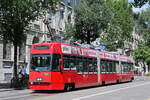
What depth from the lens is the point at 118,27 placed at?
131 ft

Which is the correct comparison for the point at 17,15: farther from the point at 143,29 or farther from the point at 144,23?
the point at 143,29

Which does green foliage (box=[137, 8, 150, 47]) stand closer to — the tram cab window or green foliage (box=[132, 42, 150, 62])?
green foliage (box=[132, 42, 150, 62])

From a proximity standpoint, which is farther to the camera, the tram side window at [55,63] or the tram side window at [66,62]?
the tram side window at [66,62]

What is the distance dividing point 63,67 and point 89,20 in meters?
16.7

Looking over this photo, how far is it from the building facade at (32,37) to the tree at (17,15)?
49.0 inches

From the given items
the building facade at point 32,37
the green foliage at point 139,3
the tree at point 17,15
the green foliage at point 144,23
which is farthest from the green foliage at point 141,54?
the green foliage at point 139,3

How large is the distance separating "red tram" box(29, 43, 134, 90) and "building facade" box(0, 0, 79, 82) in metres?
5.40

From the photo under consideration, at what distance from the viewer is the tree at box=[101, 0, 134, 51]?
38.0 meters

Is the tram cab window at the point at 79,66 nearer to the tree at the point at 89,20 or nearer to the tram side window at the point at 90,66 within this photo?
the tram side window at the point at 90,66

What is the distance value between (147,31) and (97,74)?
45395mm

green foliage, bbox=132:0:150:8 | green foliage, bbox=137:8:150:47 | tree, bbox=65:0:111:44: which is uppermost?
green foliage, bbox=137:8:150:47

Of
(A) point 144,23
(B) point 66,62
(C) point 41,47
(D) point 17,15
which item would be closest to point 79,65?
(B) point 66,62

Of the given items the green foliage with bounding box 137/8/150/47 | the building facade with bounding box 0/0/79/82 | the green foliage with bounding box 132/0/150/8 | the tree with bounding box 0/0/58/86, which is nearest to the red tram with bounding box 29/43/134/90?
the tree with bounding box 0/0/58/86

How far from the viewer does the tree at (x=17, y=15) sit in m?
20.3
